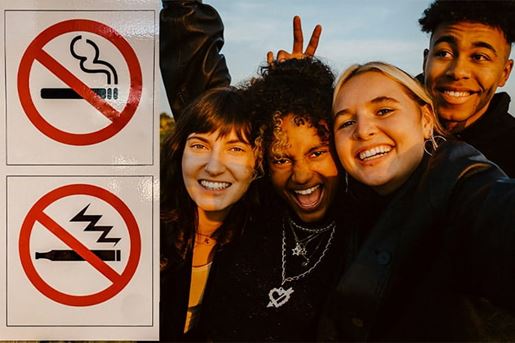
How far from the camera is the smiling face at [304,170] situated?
93.3 inches

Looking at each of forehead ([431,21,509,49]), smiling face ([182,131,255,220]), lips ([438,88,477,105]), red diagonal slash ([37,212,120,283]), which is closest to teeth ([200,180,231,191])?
smiling face ([182,131,255,220])

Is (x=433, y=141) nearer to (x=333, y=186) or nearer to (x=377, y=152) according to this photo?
(x=377, y=152)

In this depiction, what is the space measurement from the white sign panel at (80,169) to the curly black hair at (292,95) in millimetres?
382

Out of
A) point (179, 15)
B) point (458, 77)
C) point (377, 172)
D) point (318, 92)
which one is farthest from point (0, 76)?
point (458, 77)

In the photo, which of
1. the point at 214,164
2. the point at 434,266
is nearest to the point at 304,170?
the point at 214,164

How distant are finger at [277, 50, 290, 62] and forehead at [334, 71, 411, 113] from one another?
236 millimetres

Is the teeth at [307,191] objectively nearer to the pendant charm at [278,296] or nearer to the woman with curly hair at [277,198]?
the woman with curly hair at [277,198]

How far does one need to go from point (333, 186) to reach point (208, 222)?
478mm

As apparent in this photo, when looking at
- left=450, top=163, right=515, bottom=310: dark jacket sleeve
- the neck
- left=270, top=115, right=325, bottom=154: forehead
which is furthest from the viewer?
the neck

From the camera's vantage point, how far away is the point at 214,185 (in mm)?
2441

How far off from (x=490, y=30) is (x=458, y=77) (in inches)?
7.4

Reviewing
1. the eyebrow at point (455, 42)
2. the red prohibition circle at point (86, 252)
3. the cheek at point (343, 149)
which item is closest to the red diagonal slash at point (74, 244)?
the red prohibition circle at point (86, 252)

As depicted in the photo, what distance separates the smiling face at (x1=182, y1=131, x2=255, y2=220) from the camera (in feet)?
7.91

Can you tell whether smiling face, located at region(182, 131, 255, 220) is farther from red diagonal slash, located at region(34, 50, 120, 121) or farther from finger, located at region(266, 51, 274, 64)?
red diagonal slash, located at region(34, 50, 120, 121)
